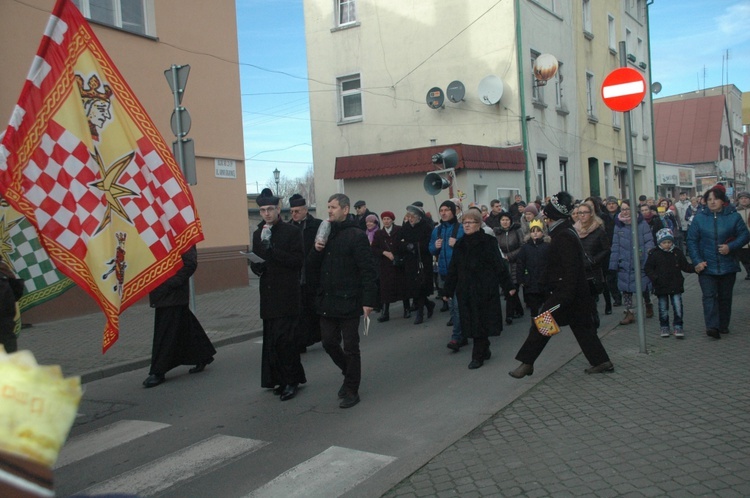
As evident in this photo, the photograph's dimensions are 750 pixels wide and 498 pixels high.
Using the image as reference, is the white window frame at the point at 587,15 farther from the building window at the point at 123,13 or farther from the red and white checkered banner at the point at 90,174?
the red and white checkered banner at the point at 90,174

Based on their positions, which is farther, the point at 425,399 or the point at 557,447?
the point at 425,399

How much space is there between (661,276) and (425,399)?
12.9 ft

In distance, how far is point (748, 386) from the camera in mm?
5938

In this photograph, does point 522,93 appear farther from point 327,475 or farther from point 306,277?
point 327,475

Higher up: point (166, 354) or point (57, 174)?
point (57, 174)

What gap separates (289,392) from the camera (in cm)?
668

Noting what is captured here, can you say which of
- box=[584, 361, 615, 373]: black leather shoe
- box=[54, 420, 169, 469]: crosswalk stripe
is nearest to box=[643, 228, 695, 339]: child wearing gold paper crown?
box=[584, 361, 615, 373]: black leather shoe

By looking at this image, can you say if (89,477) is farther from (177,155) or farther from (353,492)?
(177,155)

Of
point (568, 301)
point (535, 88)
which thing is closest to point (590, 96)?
point (535, 88)

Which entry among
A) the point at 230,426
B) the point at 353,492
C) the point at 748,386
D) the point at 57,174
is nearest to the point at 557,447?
the point at 353,492

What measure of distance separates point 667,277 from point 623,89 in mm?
2526

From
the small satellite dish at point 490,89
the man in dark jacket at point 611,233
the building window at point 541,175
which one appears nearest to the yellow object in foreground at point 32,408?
the man in dark jacket at point 611,233

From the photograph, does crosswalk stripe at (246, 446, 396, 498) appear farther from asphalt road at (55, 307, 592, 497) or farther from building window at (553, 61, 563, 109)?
building window at (553, 61, 563, 109)

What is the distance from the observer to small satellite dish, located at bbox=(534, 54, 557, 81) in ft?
74.5
